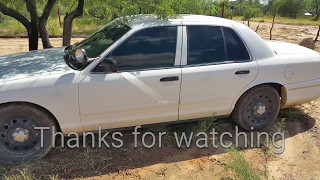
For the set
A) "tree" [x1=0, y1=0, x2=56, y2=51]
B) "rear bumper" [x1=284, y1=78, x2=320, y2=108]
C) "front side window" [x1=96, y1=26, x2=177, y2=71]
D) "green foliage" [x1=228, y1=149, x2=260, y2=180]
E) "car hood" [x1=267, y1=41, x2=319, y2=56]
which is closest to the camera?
"green foliage" [x1=228, y1=149, x2=260, y2=180]

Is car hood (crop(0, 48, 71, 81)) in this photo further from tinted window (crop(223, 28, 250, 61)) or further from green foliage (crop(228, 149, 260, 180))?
green foliage (crop(228, 149, 260, 180))

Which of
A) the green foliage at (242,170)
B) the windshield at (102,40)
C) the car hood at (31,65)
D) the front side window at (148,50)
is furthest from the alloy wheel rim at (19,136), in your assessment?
the green foliage at (242,170)

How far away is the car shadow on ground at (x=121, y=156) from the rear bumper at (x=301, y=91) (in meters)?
0.48

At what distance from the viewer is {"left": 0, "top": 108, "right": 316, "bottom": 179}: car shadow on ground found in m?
3.07

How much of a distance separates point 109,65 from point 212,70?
4.10ft

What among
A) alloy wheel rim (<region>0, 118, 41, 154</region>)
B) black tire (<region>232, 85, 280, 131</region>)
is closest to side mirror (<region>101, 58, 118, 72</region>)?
alloy wheel rim (<region>0, 118, 41, 154</region>)

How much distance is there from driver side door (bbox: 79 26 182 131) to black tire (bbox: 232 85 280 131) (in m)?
1.02

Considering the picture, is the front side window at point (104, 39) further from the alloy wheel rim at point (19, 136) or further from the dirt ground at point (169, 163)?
the dirt ground at point (169, 163)

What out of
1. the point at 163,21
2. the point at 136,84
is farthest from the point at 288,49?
the point at 136,84

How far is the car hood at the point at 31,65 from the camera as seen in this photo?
9.95ft

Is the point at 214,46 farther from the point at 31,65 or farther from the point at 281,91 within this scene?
the point at 31,65

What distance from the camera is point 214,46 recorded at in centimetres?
349

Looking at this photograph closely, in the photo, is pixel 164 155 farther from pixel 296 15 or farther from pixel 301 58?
pixel 296 15

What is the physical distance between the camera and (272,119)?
4.00 metres
